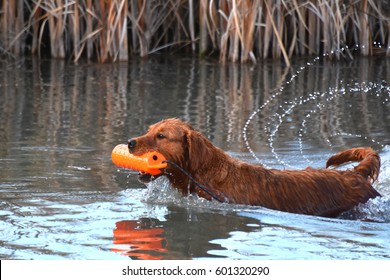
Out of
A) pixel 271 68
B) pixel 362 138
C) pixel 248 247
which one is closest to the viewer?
pixel 248 247

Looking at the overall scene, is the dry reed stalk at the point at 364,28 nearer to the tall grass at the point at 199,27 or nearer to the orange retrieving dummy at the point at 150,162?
the tall grass at the point at 199,27

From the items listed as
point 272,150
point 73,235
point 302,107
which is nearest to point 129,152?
point 73,235

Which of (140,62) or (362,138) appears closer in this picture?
(362,138)

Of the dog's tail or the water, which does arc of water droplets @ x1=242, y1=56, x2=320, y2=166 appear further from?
the dog's tail

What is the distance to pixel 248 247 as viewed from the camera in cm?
581

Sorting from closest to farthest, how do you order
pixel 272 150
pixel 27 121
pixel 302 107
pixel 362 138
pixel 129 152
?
pixel 129 152 < pixel 272 150 < pixel 362 138 < pixel 27 121 < pixel 302 107

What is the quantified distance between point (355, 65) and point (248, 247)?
9379mm

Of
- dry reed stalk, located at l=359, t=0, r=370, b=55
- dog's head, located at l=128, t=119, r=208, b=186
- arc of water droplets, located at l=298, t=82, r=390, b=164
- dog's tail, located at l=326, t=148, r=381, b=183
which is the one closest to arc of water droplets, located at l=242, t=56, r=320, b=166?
arc of water droplets, located at l=298, t=82, r=390, b=164

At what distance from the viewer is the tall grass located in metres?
14.2

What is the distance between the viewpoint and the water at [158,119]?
19.5ft

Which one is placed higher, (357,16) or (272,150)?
(357,16)

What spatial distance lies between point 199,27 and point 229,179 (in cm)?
896

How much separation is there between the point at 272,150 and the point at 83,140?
1.83 metres

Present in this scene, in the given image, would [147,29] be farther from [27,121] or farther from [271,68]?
[27,121]
